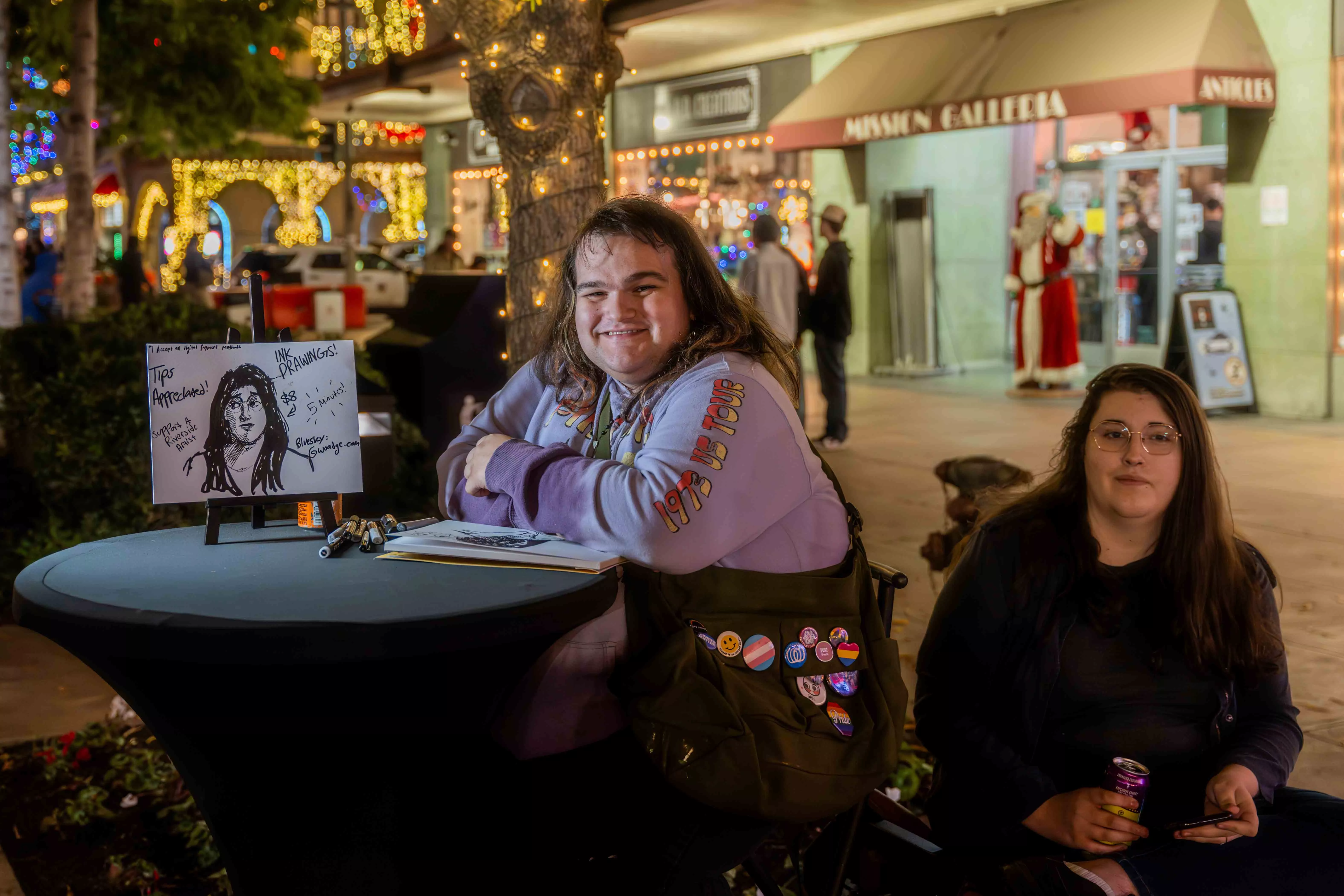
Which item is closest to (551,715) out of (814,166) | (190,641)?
(190,641)

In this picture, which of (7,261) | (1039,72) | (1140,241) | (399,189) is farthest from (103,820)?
(399,189)

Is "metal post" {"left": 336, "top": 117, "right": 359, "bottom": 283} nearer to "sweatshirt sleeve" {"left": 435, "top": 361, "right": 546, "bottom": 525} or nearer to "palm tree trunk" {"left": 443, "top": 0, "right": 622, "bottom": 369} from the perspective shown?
"palm tree trunk" {"left": 443, "top": 0, "right": 622, "bottom": 369}

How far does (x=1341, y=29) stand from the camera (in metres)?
10.4

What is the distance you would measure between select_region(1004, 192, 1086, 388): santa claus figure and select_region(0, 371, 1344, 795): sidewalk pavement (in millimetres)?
528

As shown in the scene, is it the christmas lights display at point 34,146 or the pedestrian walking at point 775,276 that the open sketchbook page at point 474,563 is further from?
the christmas lights display at point 34,146

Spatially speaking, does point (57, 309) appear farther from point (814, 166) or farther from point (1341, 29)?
point (1341, 29)

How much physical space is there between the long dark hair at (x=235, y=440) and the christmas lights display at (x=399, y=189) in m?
34.5

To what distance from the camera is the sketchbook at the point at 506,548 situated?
219 centimetres

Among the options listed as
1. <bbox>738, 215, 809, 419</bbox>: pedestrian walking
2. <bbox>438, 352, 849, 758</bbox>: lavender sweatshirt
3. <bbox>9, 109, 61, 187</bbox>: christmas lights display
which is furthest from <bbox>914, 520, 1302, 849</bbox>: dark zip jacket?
<bbox>9, 109, 61, 187</bbox>: christmas lights display

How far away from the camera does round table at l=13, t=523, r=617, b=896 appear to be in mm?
1901

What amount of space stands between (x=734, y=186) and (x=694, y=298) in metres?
14.9

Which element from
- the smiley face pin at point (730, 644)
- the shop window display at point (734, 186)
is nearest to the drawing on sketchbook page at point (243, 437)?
the smiley face pin at point (730, 644)

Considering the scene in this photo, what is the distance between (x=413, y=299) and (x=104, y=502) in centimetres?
270

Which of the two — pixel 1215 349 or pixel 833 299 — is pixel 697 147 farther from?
pixel 1215 349
